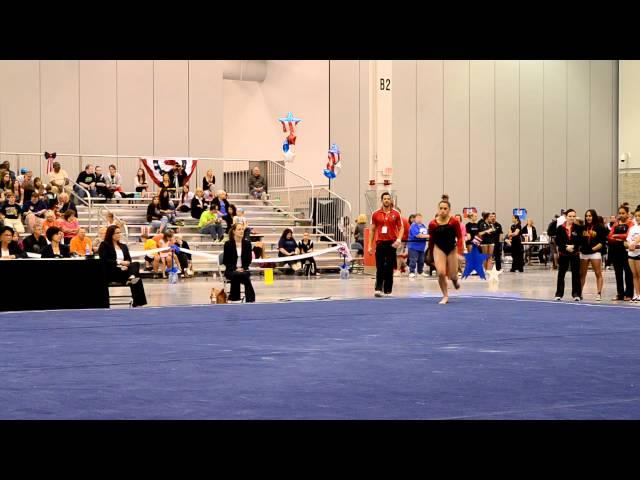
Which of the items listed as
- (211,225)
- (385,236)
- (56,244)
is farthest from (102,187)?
(385,236)

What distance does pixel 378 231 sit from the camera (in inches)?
752

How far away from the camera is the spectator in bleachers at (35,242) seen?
19.8 meters

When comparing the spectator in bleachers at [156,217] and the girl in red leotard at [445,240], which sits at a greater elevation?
the spectator in bleachers at [156,217]

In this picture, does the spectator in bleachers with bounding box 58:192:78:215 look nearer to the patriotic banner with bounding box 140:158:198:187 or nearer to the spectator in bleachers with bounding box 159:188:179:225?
the spectator in bleachers with bounding box 159:188:179:225

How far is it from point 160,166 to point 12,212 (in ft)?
21.4

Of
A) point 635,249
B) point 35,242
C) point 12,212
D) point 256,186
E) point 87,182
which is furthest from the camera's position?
point 256,186

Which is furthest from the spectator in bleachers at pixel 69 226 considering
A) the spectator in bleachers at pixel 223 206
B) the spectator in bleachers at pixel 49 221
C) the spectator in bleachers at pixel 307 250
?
the spectator in bleachers at pixel 307 250

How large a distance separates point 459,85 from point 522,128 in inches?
139

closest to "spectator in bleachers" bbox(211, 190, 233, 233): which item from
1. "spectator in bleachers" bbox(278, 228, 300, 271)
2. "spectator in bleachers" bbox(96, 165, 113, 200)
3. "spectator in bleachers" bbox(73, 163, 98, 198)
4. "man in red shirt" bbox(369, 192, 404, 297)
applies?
"spectator in bleachers" bbox(278, 228, 300, 271)

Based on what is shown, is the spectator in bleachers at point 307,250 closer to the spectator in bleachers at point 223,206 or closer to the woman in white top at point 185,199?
the spectator in bleachers at point 223,206

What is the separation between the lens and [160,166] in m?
29.2

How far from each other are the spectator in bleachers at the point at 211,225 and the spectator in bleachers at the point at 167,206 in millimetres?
704

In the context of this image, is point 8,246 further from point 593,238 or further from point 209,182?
point 209,182

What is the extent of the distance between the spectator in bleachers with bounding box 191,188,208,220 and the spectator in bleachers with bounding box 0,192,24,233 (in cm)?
578
